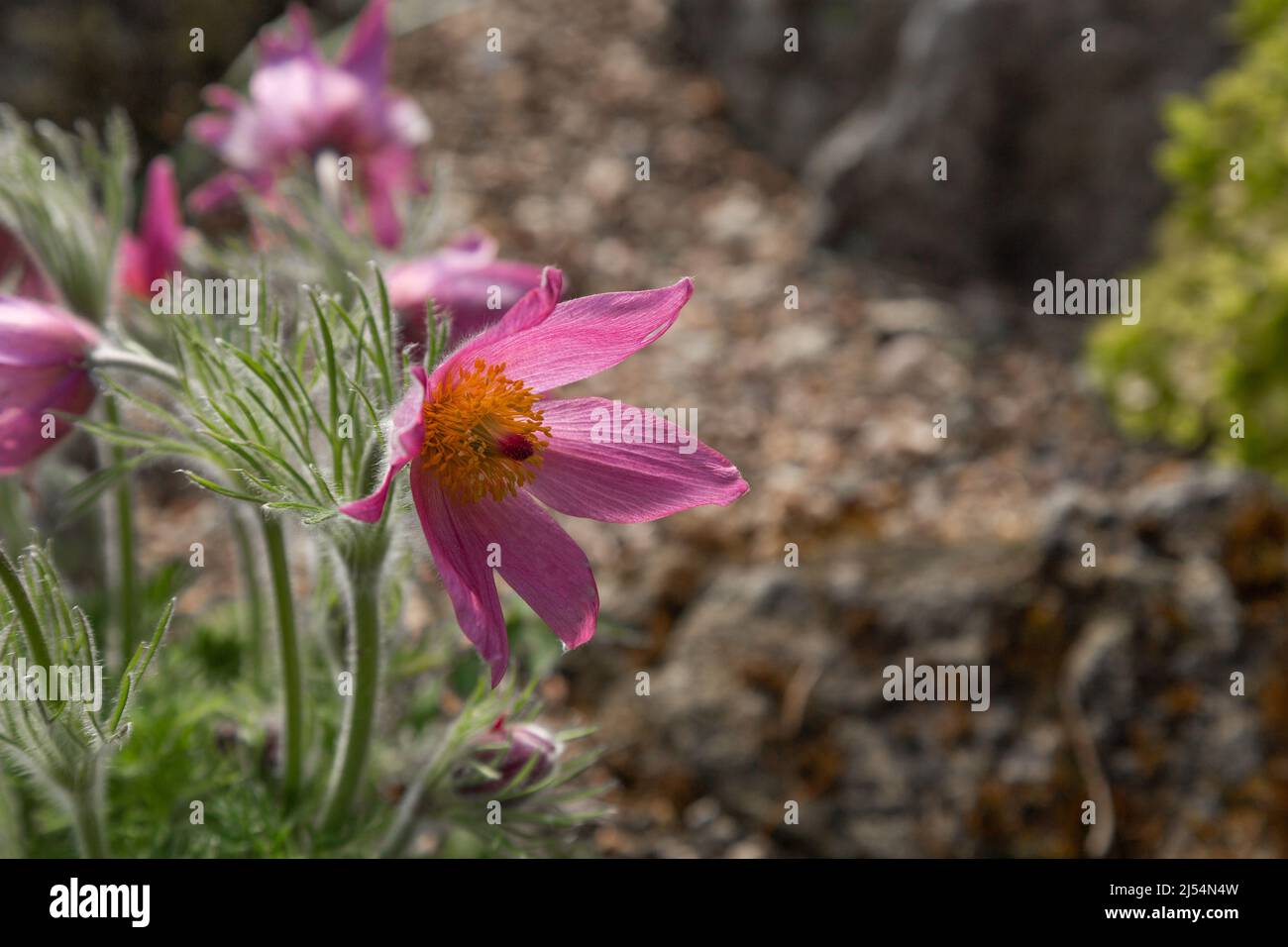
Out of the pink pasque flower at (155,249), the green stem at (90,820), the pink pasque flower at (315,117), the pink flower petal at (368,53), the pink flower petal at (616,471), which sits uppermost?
the pink flower petal at (368,53)

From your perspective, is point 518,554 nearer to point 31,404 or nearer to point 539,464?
point 539,464

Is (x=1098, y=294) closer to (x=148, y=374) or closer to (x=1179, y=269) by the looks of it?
(x=1179, y=269)

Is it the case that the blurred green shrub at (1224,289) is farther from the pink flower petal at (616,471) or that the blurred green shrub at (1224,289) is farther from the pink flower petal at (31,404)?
the pink flower petal at (31,404)

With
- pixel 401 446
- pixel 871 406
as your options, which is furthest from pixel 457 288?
pixel 871 406

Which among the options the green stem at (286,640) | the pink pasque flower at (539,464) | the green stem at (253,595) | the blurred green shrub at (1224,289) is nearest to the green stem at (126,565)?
the green stem at (253,595)

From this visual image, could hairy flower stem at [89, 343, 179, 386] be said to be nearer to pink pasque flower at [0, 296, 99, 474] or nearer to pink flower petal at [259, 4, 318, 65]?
pink pasque flower at [0, 296, 99, 474]
